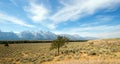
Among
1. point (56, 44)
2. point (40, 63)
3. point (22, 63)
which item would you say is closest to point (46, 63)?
point (40, 63)

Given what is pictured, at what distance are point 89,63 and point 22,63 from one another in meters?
17.8

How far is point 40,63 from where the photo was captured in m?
23.7

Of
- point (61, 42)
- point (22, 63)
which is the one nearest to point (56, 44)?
point (61, 42)

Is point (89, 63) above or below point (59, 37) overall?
below

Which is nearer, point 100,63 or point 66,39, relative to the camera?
point 100,63

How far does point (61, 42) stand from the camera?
36812 millimetres

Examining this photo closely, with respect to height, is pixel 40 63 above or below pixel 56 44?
below

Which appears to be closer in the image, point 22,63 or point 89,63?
point 89,63

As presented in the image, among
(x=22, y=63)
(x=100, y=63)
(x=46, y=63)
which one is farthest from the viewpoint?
(x=22, y=63)

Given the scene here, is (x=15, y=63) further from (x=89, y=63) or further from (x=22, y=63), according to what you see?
(x=89, y=63)

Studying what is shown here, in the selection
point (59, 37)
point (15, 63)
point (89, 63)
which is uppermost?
point (59, 37)

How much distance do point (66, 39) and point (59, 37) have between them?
270 centimetres

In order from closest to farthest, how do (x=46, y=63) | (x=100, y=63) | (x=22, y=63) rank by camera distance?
(x=100, y=63)
(x=46, y=63)
(x=22, y=63)

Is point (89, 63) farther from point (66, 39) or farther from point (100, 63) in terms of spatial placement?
point (66, 39)
